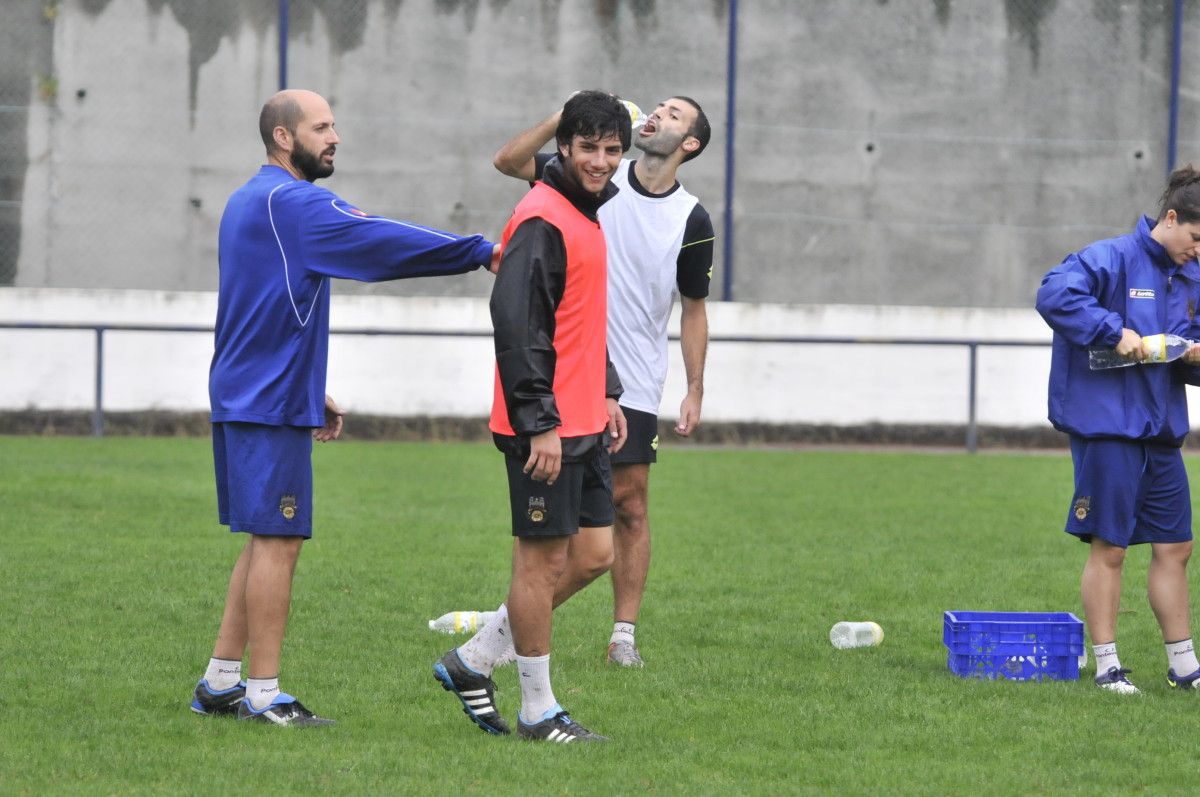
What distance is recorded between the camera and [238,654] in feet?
18.3

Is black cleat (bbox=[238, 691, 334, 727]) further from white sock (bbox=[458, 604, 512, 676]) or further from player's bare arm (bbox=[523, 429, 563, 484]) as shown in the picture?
player's bare arm (bbox=[523, 429, 563, 484])

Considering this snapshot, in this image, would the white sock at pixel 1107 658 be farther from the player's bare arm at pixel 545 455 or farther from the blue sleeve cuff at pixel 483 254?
the blue sleeve cuff at pixel 483 254

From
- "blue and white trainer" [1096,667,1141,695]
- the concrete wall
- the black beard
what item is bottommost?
"blue and white trainer" [1096,667,1141,695]

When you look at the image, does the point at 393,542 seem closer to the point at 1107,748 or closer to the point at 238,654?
the point at 238,654

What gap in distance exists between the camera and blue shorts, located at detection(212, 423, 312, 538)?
5.34 m

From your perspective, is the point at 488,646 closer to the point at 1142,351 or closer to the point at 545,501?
the point at 545,501

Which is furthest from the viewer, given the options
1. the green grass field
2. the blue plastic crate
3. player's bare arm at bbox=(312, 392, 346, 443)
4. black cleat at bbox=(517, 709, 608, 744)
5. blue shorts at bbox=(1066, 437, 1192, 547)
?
the blue plastic crate

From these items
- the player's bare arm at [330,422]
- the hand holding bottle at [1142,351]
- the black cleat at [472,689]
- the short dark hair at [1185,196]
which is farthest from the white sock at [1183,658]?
the player's bare arm at [330,422]

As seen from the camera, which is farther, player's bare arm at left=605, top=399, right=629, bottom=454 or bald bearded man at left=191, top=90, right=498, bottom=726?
player's bare arm at left=605, top=399, right=629, bottom=454

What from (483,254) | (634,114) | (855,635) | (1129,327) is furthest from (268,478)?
(1129,327)

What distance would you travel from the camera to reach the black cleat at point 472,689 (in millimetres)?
5316

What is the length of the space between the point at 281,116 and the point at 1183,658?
3.73 meters

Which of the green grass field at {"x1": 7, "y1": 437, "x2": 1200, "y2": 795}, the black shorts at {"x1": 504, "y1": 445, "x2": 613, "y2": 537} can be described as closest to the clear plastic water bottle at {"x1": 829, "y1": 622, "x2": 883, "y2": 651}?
the green grass field at {"x1": 7, "y1": 437, "x2": 1200, "y2": 795}

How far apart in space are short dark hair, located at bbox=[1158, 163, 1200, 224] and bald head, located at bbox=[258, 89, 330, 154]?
119 inches
